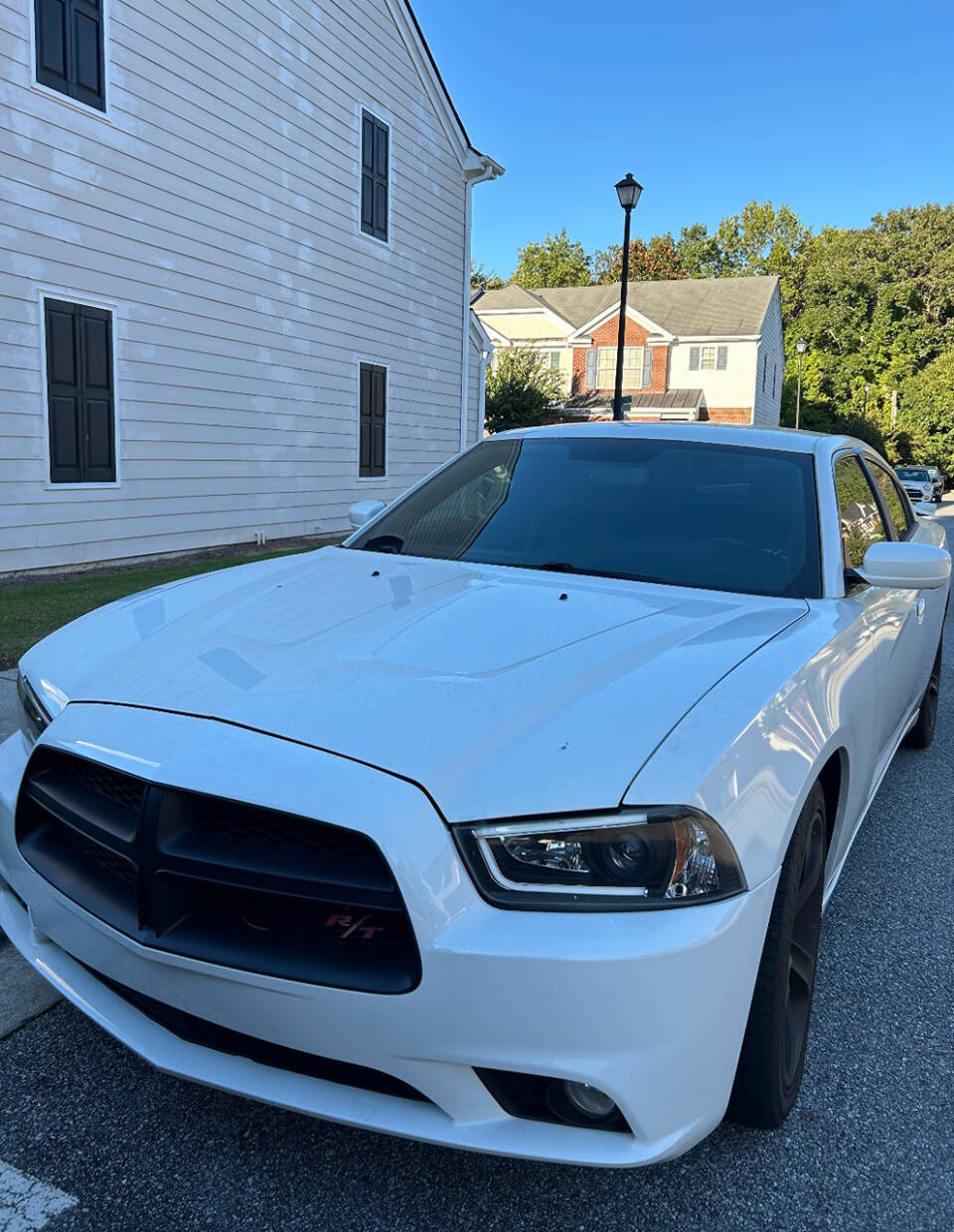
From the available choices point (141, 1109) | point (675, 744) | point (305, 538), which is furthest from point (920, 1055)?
point (305, 538)

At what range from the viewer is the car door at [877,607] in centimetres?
299

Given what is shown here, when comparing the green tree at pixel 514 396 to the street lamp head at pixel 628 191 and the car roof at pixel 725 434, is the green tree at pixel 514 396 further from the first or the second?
the car roof at pixel 725 434

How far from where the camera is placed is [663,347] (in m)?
38.9

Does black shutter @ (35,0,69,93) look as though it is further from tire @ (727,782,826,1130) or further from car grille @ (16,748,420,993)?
tire @ (727,782,826,1130)

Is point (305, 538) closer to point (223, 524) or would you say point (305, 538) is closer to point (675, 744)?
point (223, 524)

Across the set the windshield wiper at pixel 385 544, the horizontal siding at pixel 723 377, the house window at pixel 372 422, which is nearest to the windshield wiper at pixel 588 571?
the windshield wiper at pixel 385 544

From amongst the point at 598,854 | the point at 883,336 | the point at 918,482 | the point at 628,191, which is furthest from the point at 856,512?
the point at 883,336

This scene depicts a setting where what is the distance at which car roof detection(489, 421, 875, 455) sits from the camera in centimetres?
339

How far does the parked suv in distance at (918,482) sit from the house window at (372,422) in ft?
79.1

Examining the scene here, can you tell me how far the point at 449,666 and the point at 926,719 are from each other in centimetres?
383

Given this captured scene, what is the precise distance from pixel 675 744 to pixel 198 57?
34.7ft

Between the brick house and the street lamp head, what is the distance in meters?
22.8

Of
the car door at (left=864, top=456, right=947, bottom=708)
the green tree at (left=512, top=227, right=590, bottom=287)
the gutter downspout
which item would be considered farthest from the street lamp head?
the green tree at (left=512, top=227, right=590, bottom=287)

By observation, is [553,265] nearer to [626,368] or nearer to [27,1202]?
[626,368]
